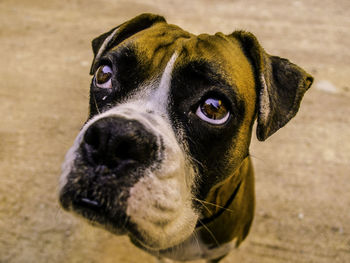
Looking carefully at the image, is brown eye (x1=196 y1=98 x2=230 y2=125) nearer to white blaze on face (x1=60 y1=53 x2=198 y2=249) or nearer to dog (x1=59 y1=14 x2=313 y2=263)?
dog (x1=59 y1=14 x2=313 y2=263)

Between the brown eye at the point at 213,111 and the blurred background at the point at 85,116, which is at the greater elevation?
the brown eye at the point at 213,111

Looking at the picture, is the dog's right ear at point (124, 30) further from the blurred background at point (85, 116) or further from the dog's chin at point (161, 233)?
the blurred background at point (85, 116)

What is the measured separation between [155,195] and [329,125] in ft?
12.2

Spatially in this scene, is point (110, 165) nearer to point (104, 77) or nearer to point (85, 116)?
point (104, 77)

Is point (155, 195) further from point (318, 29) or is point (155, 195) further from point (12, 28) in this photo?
point (318, 29)

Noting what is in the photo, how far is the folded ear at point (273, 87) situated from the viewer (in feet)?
6.54

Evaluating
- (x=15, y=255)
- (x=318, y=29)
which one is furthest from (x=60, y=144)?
(x=318, y=29)

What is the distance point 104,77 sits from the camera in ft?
6.66

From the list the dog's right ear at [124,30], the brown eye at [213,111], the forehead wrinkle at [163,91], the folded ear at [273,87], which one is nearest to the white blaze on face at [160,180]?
the forehead wrinkle at [163,91]

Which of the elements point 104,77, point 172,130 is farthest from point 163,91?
point 104,77

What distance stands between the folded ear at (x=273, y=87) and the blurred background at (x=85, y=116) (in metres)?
1.75

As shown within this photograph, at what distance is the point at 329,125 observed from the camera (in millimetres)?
4473

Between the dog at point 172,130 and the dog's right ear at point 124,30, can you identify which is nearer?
the dog at point 172,130

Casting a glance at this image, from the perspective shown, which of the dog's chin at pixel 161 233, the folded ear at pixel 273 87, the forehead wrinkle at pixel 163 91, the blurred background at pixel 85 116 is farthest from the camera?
the blurred background at pixel 85 116
